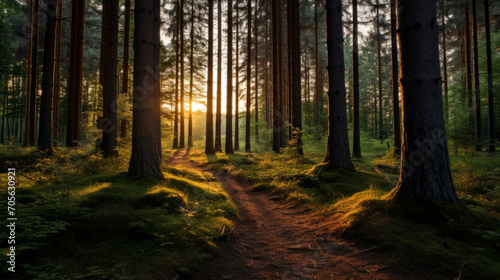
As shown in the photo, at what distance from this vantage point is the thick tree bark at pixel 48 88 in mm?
9023

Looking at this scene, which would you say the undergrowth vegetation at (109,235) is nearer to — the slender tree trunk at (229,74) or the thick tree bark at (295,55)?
the thick tree bark at (295,55)

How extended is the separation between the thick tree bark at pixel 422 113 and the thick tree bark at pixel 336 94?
3.14 metres

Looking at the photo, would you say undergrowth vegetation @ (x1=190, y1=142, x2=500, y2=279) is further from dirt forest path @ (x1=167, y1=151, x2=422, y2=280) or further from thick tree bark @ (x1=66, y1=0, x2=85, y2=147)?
thick tree bark @ (x1=66, y1=0, x2=85, y2=147)

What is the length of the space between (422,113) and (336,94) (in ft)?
11.8

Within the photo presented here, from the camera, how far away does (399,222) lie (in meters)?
3.37

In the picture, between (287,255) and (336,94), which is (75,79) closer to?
(336,94)

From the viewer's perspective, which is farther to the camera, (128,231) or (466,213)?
(466,213)

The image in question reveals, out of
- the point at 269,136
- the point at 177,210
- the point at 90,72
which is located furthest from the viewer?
the point at 90,72

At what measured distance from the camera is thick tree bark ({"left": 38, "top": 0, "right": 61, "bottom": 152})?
9.02 metres

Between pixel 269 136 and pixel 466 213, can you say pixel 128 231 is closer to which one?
pixel 466 213

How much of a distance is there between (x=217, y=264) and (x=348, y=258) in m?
1.86

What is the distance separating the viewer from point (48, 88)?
9.27 metres

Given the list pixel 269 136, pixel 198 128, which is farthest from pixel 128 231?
pixel 198 128

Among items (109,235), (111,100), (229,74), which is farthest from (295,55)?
(109,235)
